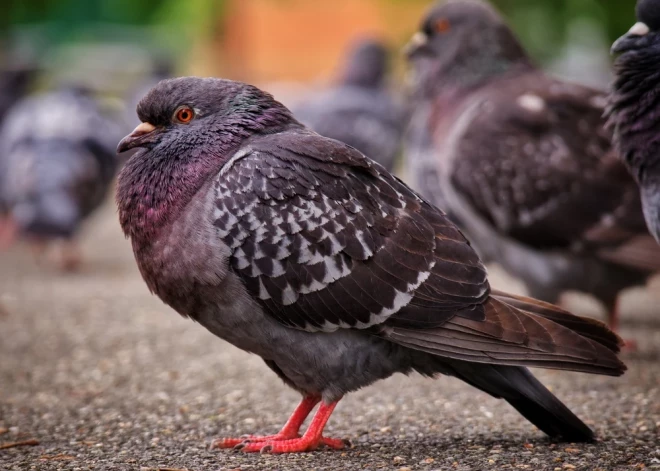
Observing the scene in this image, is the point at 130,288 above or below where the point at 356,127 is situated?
below

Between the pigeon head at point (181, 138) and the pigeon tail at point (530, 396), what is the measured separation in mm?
1434

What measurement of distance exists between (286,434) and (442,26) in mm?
4769

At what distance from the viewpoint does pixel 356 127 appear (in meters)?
12.3

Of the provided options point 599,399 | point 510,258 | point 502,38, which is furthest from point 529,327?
point 502,38

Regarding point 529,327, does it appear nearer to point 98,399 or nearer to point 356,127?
point 98,399

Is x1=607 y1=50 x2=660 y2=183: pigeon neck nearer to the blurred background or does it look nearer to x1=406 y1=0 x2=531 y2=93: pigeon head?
x1=406 y1=0 x2=531 y2=93: pigeon head

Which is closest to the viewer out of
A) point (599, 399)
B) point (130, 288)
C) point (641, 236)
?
point (599, 399)

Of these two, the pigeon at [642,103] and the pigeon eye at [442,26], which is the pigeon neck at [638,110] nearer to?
the pigeon at [642,103]

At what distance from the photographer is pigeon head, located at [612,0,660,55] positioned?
180 inches

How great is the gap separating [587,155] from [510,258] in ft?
2.97

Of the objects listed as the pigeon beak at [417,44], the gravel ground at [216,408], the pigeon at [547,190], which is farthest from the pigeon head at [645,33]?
the pigeon beak at [417,44]

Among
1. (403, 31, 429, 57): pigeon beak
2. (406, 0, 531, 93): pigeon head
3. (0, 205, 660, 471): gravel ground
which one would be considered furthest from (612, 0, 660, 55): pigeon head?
(403, 31, 429, 57): pigeon beak

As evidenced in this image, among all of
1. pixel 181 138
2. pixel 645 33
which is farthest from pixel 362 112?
pixel 181 138

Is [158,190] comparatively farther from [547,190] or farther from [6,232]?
[6,232]
